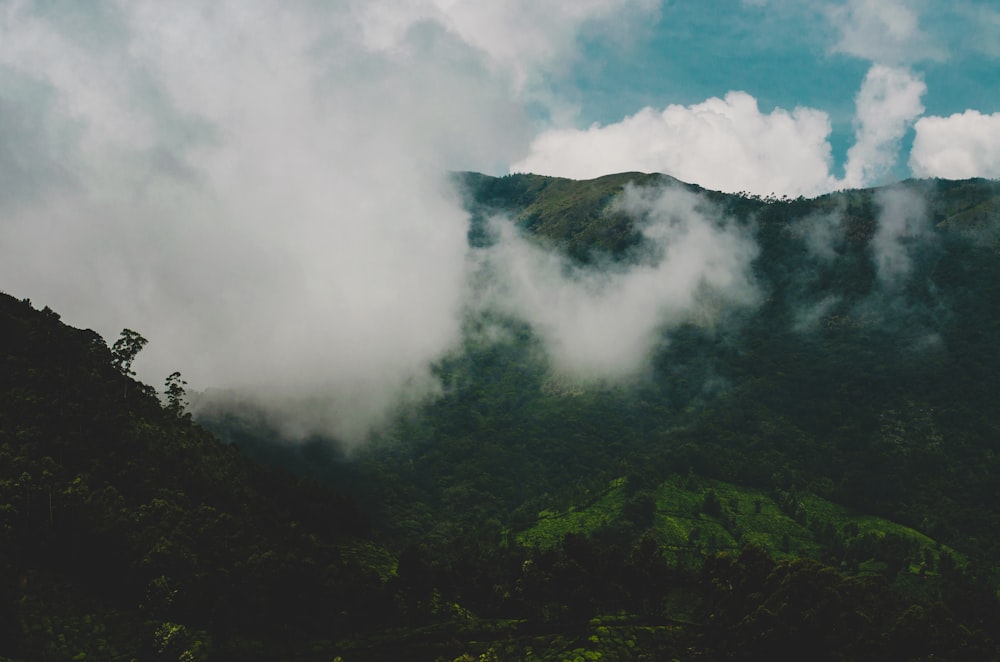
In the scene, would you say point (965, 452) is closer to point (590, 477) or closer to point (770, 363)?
point (770, 363)

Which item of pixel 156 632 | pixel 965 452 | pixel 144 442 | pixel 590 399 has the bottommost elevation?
pixel 156 632

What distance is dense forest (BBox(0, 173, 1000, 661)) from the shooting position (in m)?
50.7

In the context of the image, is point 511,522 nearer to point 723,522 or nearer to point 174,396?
point 723,522

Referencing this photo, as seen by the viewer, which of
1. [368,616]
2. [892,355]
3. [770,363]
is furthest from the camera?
[770,363]

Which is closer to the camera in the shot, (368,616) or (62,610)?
(62,610)

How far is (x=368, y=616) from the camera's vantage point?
5869cm

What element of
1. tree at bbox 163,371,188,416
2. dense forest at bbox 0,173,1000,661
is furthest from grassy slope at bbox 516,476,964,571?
tree at bbox 163,371,188,416

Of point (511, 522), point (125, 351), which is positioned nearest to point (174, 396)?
point (125, 351)

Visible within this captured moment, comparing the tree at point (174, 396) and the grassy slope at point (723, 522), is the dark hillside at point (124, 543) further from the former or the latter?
the grassy slope at point (723, 522)

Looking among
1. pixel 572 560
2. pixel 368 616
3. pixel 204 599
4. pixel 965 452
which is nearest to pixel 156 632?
pixel 204 599

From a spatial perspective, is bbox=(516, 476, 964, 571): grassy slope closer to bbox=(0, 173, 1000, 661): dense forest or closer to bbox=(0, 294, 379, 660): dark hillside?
bbox=(0, 173, 1000, 661): dense forest

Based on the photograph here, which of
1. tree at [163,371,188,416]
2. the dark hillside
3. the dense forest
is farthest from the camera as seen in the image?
tree at [163,371,188,416]

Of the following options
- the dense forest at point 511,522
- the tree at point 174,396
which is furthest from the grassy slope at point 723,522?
the tree at point 174,396

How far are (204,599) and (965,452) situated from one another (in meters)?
158
